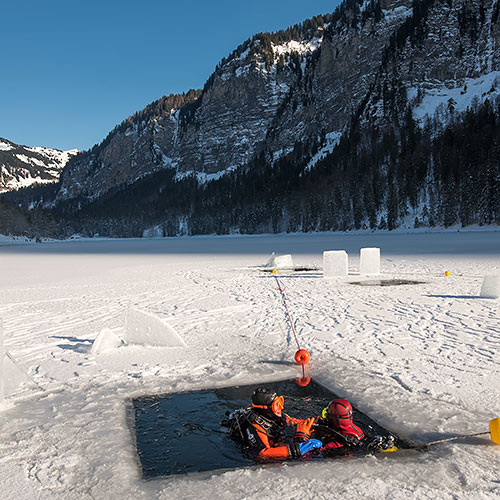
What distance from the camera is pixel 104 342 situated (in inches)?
299

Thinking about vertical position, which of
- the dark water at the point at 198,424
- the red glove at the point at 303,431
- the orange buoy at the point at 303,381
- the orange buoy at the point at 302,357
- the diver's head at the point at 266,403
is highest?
the diver's head at the point at 266,403

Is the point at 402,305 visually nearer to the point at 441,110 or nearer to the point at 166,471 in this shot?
the point at 166,471

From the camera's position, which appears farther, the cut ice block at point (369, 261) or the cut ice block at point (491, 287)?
the cut ice block at point (369, 261)

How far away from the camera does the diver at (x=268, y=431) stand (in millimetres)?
3982

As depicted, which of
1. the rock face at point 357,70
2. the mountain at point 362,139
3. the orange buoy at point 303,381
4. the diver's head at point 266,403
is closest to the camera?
the diver's head at point 266,403

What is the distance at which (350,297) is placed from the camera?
40.4 ft

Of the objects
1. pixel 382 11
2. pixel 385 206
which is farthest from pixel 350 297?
pixel 382 11

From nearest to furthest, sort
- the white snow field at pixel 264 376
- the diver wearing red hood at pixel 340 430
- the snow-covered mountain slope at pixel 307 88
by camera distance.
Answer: the white snow field at pixel 264 376 < the diver wearing red hood at pixel 340 430 < the snow-covered mountain slope at pixel 307 88

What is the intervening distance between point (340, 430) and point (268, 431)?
0.72m

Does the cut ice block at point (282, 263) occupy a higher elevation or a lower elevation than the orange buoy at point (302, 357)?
higher

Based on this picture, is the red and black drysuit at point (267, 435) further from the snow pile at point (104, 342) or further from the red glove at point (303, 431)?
the snow pile at point (104, 342)

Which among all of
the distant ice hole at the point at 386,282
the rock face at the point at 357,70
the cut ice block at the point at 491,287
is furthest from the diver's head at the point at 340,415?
the rock face at the point at 357,70

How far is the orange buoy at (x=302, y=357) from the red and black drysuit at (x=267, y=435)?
195cm

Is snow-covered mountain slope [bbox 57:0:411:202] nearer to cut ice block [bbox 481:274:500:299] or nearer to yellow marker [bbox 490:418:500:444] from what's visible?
cut ice block [bbox 481:274:500:299]
